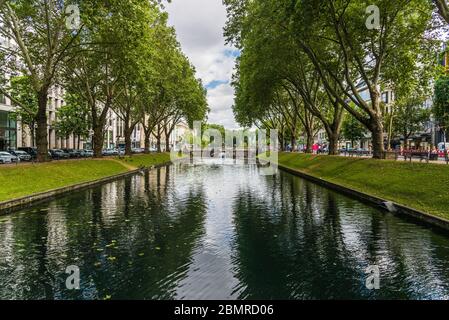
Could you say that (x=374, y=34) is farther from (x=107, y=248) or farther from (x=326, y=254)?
(x=107, y=248)

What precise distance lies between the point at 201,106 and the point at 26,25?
41483 millimetres

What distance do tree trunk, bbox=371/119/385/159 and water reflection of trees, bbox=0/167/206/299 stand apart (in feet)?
56.0

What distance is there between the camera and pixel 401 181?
20.2 metres

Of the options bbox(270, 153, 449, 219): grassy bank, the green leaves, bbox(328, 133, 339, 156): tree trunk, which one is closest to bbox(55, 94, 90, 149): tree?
bbox(328, 133, 339, 156): tree trunk

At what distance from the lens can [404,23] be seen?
1131 inches

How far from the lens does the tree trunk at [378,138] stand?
28531 mm

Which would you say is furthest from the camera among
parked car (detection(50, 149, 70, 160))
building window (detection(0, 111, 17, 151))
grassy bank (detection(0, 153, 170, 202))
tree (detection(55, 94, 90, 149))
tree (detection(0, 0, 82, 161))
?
tree (detection(55, 94, 90, 149))

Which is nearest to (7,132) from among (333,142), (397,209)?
(333,142)

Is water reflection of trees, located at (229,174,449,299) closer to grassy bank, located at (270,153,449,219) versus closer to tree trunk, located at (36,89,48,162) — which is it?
grassy bank, located at (270,153,449,219)

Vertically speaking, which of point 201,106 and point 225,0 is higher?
point 225,0

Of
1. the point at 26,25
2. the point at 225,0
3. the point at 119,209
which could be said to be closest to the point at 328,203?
the point at 119,209

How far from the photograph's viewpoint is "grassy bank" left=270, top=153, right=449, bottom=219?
15.8m
